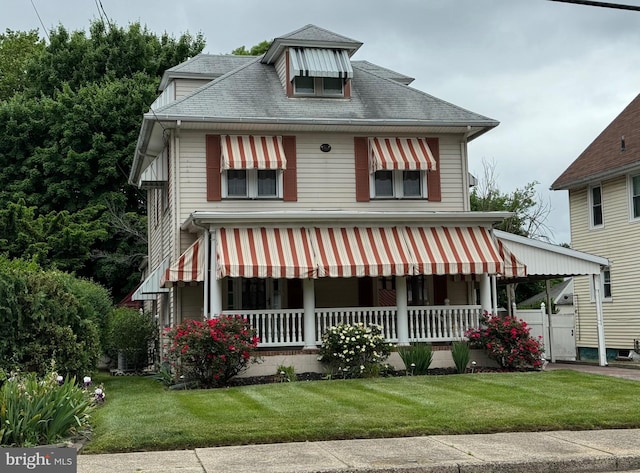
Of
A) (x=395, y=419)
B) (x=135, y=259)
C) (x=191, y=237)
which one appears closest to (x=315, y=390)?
(x=395, y=419)

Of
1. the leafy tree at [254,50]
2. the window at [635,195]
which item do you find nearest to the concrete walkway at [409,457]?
the window at [635,195]

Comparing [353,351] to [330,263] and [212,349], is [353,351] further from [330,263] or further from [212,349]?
[212,349]

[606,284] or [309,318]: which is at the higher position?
[606,284]

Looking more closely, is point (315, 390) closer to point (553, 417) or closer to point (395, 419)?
point (395, 419)

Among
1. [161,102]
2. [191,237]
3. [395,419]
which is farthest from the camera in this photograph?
[161,102]

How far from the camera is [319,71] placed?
21359mm

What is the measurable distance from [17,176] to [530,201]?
83.5ft

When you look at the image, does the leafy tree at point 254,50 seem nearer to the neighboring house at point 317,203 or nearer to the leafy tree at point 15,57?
the leafy tree at point 15,57

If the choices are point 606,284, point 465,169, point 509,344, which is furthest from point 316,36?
point 606,284

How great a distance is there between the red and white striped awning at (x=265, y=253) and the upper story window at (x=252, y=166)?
2062mm

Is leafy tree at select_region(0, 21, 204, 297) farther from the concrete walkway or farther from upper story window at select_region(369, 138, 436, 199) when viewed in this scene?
the concrete walkway

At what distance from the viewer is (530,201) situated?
4491 cm

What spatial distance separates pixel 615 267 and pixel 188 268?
14.9m

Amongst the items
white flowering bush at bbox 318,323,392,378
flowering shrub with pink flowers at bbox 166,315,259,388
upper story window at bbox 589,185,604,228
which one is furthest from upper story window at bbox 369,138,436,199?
upper story window at bbox 589,185,604,228
